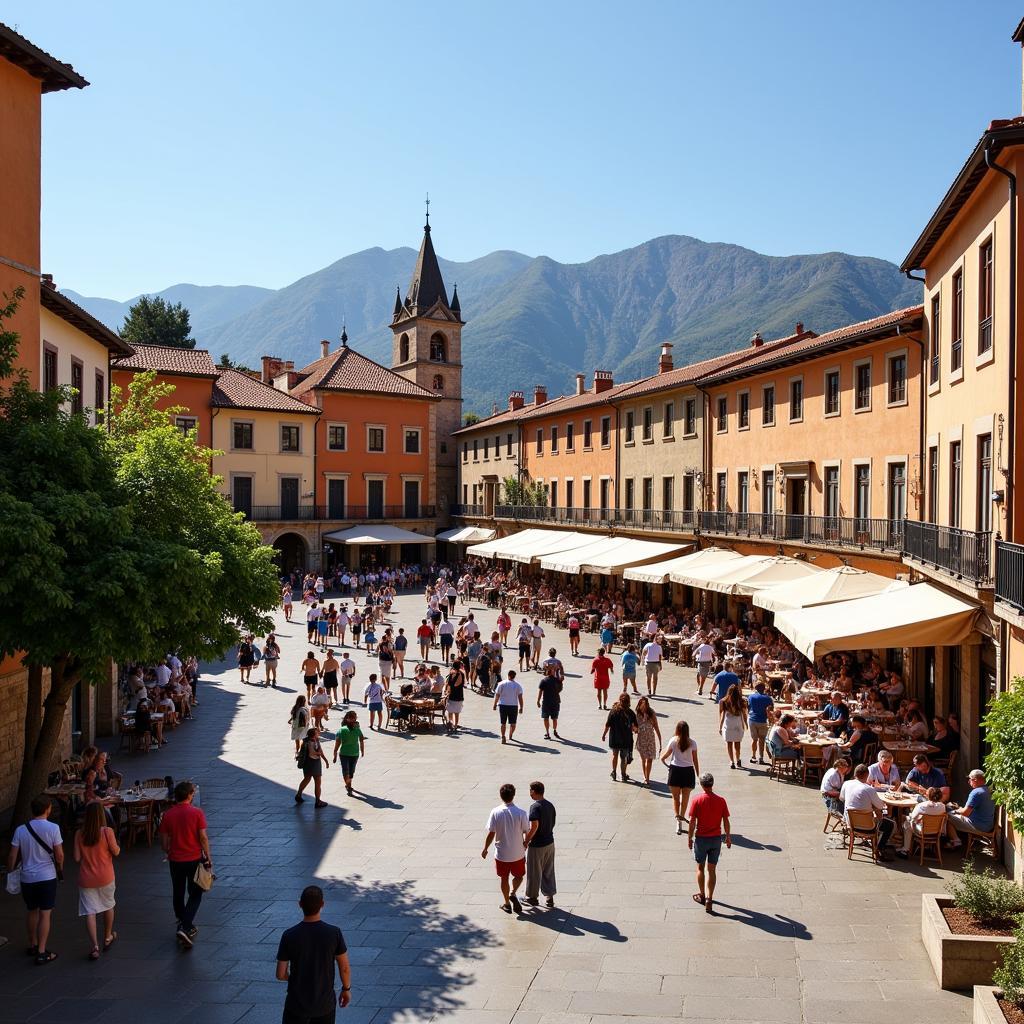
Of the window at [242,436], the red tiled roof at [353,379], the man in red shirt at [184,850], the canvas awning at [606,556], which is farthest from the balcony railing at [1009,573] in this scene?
the red tiled roof at [353,379]

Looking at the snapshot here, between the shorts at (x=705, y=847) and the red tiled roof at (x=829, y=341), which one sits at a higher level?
the red tiled roof at (x=829, y=341)

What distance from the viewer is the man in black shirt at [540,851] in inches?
406

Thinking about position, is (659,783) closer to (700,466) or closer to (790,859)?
(790,859)

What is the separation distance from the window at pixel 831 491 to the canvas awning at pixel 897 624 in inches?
412

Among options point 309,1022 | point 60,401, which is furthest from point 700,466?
point 309,1022

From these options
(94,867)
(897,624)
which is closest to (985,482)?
(897,624)

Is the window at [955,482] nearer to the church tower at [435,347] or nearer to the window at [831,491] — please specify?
the window at [831,491]

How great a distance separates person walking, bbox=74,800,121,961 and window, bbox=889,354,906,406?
21.1m

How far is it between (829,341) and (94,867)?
2337 centimetres

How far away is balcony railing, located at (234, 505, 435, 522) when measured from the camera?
51.5 metres

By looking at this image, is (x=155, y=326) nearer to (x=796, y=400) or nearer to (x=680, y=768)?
(x=796, y=400)

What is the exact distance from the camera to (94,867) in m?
9.07

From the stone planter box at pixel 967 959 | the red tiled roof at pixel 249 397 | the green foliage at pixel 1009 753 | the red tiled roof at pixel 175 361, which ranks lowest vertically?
the stone planter box at pixel 967 959

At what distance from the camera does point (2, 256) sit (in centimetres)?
1391
